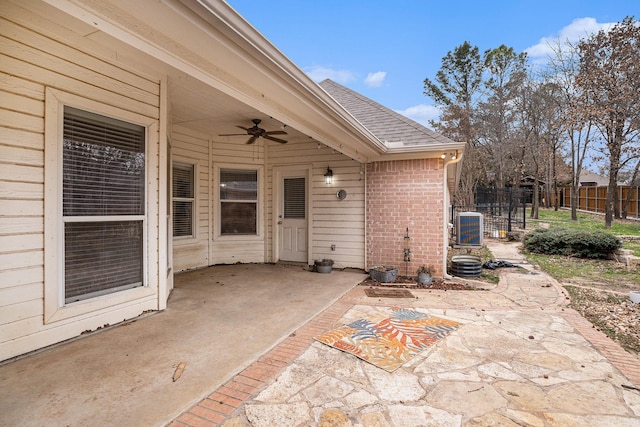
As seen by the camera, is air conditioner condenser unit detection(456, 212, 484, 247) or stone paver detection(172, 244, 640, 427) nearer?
stone paver detection(172, 244, 640, 427)

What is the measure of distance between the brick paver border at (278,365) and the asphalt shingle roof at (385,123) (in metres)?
3.21

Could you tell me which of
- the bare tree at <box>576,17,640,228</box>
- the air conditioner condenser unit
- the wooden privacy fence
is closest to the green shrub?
the air conditioner condenser unit

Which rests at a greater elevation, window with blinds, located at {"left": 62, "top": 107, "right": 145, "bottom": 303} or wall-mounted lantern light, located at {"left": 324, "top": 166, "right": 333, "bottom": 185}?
wall-mounted lantern light, located at {"left": 324, "top": 166, "right": 333, "bottom": 185}

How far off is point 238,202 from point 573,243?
815 cm

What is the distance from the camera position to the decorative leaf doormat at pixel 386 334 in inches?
105

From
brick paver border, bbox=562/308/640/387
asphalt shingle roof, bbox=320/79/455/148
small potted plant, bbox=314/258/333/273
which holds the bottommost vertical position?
brick paver border, bbox=562/308/640/387

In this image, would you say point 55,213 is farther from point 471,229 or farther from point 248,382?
point 471,229

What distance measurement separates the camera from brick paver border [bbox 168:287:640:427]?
1851 millimetres

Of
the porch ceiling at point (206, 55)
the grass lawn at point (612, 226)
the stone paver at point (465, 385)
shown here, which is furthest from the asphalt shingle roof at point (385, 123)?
the grass lawn at point (612, 226)

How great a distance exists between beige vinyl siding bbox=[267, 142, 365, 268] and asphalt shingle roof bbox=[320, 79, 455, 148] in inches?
34.1

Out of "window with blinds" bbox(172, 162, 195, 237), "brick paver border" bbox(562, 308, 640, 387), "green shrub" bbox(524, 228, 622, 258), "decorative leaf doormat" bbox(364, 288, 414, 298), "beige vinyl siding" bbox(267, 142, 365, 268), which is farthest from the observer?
"green shrub" bbox(524, 228, 622, 258)

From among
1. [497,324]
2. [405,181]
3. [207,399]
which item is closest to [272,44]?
[207,399]

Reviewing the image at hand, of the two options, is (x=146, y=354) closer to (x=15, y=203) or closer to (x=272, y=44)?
(x=15, y=203)

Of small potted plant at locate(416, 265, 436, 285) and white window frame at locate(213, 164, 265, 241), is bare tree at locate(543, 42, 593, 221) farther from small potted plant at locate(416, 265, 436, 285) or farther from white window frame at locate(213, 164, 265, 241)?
white window frame at locate(213, 164, 265, 241)
